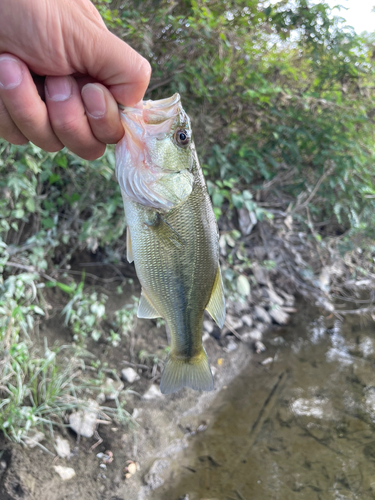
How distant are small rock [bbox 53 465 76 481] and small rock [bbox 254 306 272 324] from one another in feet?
10.3

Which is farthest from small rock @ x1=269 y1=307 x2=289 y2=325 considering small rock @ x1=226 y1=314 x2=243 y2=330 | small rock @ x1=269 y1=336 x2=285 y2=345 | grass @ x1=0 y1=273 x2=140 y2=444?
grass @ x1=0 y1=273 x2=140 y2=444

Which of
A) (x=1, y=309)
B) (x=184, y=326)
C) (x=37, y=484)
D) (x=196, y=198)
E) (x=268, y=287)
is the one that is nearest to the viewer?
(x=196, y=198)

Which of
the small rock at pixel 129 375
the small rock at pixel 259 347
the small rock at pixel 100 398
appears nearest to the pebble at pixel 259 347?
the small rock at pixel 259 347

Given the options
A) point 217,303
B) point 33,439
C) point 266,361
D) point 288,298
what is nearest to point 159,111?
point 217,303

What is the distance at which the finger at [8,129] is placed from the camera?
1319 mm

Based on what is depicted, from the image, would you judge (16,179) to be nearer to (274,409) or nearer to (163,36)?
(163,36)

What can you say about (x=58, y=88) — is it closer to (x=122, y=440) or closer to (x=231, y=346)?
(x=122, y=440)

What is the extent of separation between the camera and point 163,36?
374 cm

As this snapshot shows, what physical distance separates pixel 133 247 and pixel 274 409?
9.56ft

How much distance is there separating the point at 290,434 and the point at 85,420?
1913mm

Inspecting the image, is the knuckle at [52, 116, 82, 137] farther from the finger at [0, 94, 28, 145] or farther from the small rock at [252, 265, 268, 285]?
the small rock at [252, 265, 268, 285]

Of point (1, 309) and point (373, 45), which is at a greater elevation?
point (373, 45)

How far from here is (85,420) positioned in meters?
2.81

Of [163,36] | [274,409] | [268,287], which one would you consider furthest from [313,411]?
[163,36]
